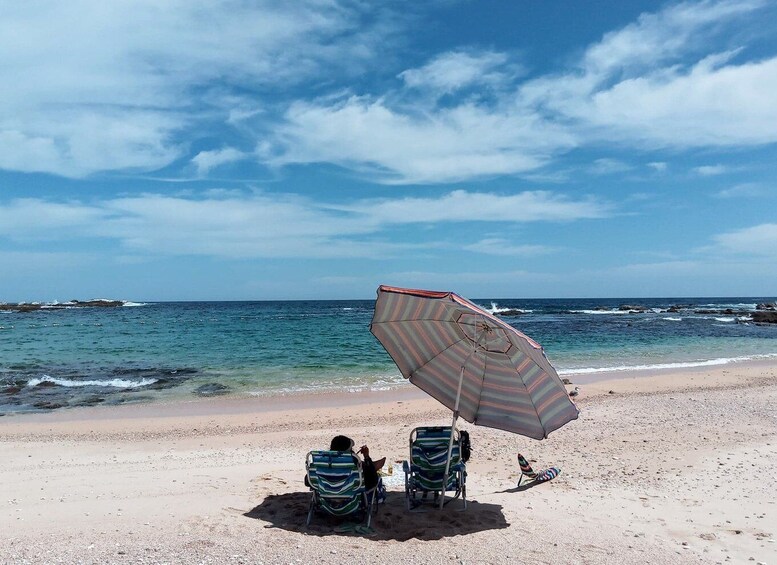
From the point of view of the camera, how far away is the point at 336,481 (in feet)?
19.9

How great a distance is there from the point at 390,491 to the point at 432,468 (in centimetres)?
100

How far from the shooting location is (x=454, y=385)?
22.9 feet

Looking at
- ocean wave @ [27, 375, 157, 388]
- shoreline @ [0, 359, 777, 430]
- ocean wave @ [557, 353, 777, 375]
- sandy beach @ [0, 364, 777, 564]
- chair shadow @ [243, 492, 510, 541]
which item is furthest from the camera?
ocean wave @ [557, 353, 777, 375]

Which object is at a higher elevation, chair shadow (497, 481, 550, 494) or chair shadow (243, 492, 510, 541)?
chair shadow (243, 492, 510, 541)

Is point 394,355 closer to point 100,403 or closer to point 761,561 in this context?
point 761,561

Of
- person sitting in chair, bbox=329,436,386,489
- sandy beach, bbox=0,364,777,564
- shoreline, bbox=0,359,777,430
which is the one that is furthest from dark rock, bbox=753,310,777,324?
person sitting in chair, bbox=329,436,386,489

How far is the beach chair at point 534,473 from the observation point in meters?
8.02

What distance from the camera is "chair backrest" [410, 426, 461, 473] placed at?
6902 millimetres

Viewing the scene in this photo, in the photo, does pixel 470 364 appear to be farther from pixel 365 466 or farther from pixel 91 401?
pixel 91 401

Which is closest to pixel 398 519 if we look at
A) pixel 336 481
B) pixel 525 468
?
pixel 336 481

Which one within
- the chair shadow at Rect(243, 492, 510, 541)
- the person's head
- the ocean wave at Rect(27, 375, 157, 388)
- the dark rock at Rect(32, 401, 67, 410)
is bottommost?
the dark rock at Rect(32, 401, 67, 410)

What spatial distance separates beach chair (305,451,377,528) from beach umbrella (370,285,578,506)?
1281 millimetres

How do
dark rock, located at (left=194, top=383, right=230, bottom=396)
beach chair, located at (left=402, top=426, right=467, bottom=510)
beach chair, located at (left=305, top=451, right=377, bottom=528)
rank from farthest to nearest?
dark rock, located at (left=194, top=383, right=230, bottom=396)
beach chair, located at (left=402, top=426, right=467, bottom=510)
beach chair, located at (left=305, top=451, right=377, bottom=528)

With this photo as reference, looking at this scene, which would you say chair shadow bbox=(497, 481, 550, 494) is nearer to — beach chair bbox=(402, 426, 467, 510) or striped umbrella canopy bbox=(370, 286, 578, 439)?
beach chair bbox=(402, 426, 467, 510)
